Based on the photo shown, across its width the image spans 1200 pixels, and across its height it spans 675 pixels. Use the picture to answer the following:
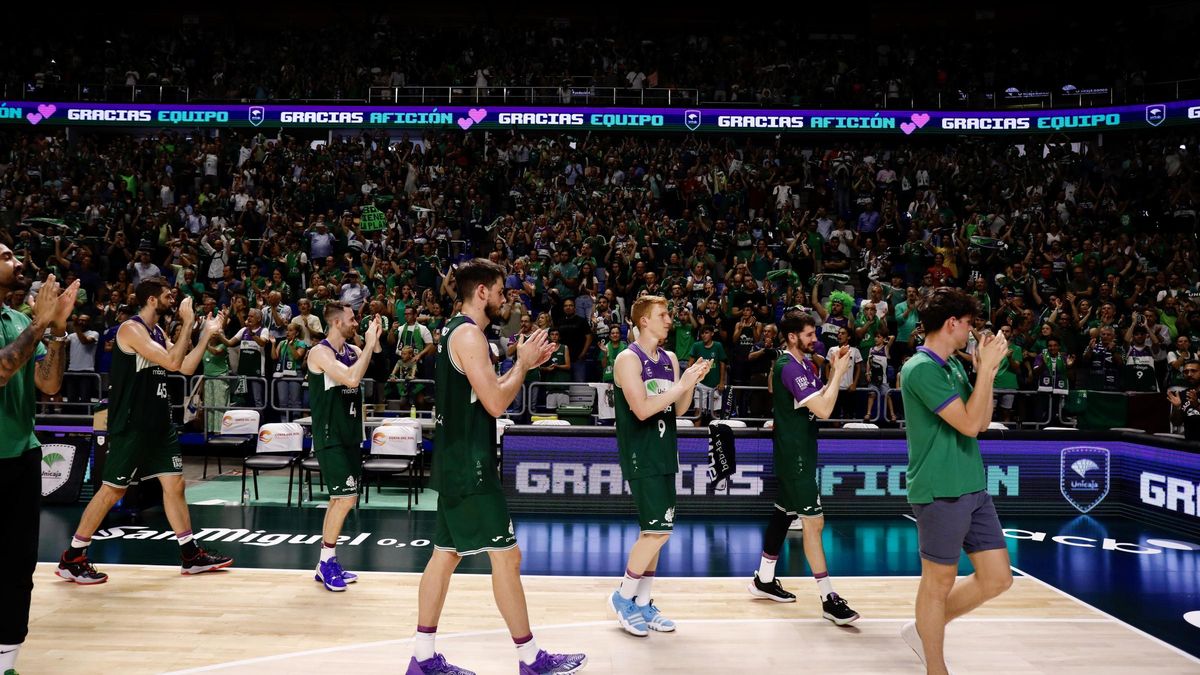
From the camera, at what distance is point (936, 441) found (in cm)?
449

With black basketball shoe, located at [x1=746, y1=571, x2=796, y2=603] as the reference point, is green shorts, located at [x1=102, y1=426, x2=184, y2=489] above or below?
above

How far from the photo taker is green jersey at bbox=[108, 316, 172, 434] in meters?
6.88

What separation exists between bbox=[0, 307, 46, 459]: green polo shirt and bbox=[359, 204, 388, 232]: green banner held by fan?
47.4 feet

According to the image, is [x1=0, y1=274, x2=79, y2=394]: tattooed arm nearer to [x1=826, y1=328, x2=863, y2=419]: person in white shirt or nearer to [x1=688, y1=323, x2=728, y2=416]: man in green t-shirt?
[x1=688, y1=323, x2=728, y2=416]: man in green t-shirt

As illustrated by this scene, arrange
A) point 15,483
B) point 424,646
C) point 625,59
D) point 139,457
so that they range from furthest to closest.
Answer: point 625,59 < point 139,457 < point 424,646 < point 15,483

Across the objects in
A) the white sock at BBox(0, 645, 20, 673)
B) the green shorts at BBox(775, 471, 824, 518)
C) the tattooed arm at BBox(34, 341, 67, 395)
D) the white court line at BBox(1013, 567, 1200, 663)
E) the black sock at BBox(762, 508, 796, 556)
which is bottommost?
the white court line at BBox(1013, 567, 1200, 663)

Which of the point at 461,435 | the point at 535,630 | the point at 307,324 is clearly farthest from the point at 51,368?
the point at 307,324

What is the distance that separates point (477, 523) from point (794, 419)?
283 centimetres

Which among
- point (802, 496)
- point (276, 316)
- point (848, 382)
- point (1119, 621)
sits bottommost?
point (1119, 621)

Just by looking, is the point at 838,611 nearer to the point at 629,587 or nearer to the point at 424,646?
the point at 629,587

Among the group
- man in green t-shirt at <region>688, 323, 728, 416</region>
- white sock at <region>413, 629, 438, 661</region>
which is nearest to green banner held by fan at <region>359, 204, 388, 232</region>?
man in green t-shirt at <region>688, 323, 728, 416</region>

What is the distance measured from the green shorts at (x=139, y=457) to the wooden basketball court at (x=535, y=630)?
78 centimetres

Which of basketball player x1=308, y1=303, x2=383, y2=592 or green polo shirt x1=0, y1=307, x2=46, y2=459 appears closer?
green polo shirt x1=0, y1=307, x2=46, y2=459

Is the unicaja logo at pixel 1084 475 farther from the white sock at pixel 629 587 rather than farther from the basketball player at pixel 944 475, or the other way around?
the white sock at pixel 629 587
